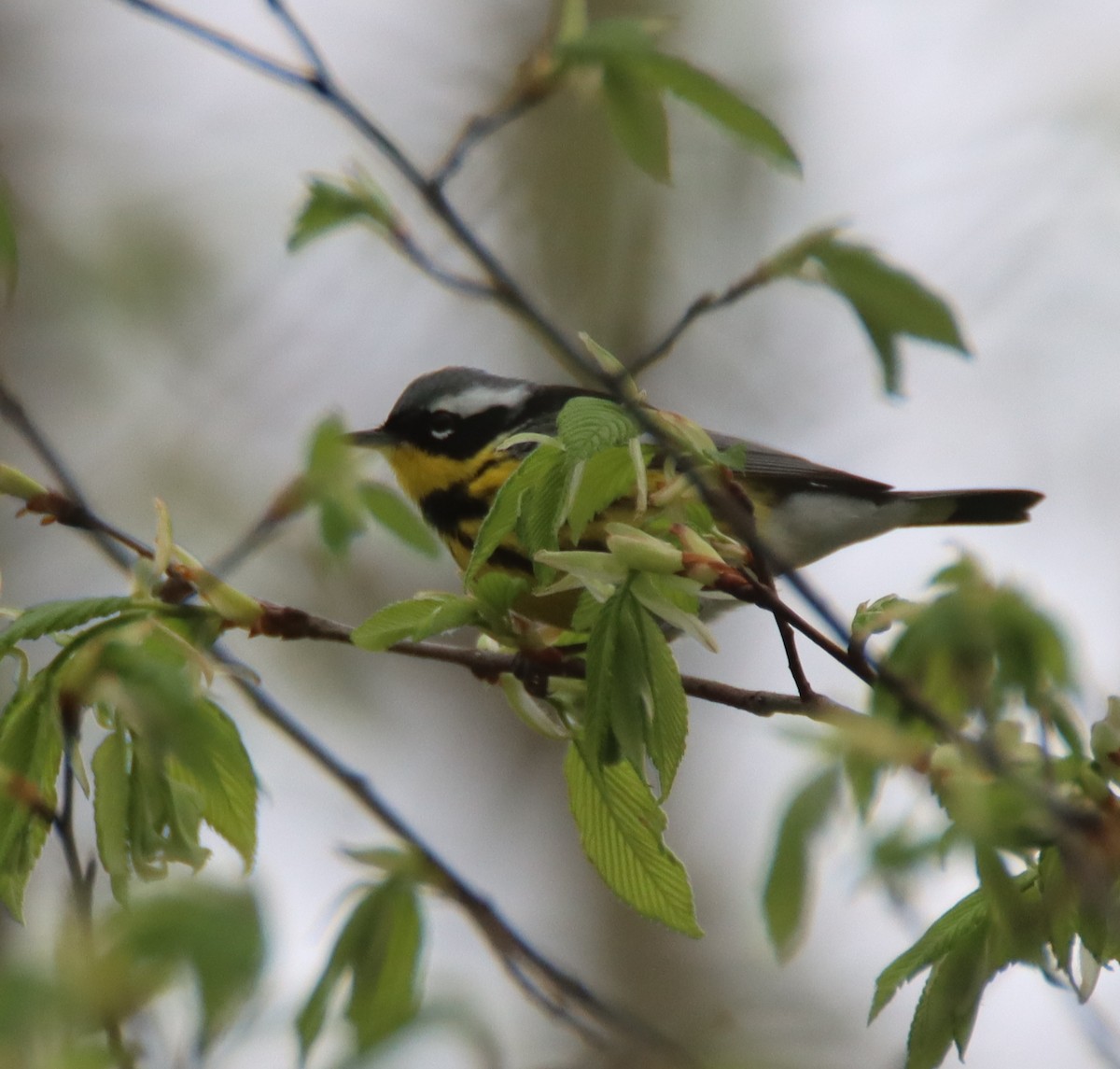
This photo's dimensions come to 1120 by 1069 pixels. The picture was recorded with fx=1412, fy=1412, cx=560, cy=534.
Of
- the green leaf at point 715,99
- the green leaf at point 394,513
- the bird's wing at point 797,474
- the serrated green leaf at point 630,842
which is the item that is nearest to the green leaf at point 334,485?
the green leaf at point 394,513

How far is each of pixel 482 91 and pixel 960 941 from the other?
345 inches

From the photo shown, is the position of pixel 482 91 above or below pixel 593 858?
above

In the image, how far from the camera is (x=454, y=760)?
30.2 ft

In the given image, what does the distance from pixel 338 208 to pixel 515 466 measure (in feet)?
7.99

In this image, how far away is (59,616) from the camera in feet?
6.50

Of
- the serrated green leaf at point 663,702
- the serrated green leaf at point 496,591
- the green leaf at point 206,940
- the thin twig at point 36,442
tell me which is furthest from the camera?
the thin twig at point 36,442

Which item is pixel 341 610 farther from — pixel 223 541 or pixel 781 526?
pixel 781 526

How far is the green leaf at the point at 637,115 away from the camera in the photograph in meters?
1.98

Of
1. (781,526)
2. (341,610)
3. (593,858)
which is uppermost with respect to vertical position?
(341,610)

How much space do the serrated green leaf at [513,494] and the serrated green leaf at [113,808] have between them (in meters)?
0.53

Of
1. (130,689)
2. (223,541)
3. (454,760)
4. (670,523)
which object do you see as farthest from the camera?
(454,760)

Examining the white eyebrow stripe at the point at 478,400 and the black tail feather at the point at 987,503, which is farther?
the white eyebrow stripe at the point at 478,400

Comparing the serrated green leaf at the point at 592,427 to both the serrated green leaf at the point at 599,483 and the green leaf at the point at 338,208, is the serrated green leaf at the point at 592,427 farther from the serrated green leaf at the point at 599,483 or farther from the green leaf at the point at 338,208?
the green leaf at the point at 338,208

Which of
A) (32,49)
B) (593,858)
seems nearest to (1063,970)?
(593,858)
